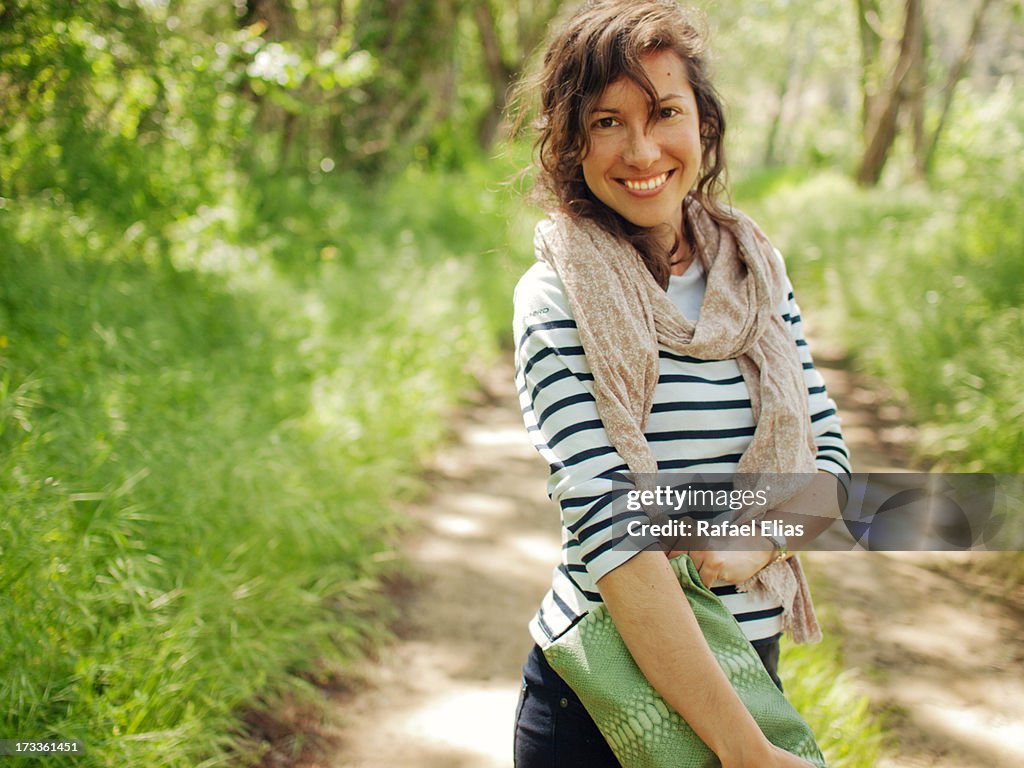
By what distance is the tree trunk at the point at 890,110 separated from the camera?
10.3 metres

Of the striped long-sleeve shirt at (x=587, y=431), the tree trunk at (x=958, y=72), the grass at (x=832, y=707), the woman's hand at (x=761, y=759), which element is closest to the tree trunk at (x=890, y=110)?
the tree trunk at (x=958, y=72)

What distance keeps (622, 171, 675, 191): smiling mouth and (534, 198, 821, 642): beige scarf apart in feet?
0.33

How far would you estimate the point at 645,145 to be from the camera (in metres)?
1.48

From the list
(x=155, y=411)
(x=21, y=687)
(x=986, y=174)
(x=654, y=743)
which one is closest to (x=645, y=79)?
(x=654, y=743)

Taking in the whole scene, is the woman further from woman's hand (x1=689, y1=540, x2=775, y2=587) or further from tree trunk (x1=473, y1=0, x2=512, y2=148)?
tree trunk (x1=473, y1=0, x2=512, y2=148)

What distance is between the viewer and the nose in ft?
4.86

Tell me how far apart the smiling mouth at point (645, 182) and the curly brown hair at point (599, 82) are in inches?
2.5

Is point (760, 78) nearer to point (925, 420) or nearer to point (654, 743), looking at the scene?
point (925, 420)

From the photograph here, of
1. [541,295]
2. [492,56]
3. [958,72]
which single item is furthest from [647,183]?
[958,72]

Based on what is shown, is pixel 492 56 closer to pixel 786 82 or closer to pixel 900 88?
pixel 900 88

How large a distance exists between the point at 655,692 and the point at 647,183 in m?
0.87

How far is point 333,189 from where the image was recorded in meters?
7.42

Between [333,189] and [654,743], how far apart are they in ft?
22.3

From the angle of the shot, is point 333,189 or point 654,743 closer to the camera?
point 654,743
